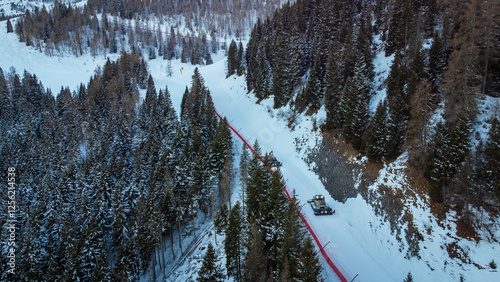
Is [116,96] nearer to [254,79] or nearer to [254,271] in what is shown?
[254,79]

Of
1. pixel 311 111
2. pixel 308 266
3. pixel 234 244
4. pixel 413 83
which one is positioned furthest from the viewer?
pixel 311 111

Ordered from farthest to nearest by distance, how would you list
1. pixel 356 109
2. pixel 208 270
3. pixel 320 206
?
pixel 356 109 → pixel 320 206 → pixel 208 270

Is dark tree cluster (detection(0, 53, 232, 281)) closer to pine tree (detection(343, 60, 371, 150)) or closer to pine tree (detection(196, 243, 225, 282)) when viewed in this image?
pine tree (detection(196, 243, 225, 282))

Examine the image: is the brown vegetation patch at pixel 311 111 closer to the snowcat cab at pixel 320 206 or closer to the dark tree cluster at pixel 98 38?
the snowcat cab at pixel 320 206

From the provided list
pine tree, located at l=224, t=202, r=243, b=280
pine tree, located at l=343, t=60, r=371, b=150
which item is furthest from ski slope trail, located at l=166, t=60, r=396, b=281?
pine tree, located at l=343, t=60, r=371, b=150

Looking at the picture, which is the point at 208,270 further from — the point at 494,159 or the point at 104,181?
the point at 494,159

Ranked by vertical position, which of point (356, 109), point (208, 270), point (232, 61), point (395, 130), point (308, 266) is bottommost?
point (208, 270)

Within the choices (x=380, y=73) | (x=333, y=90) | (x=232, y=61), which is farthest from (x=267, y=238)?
(x=232, y=61)


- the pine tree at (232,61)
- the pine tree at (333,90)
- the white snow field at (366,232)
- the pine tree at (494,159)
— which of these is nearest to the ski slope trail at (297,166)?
the white snow field at (366,232)
